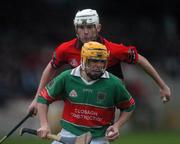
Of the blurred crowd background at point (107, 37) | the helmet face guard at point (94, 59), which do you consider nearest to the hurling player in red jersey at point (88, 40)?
the helmet face guard at point (94, 59)

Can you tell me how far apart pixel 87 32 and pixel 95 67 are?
3.53ft

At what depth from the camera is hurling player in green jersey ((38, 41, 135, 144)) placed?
353 inches

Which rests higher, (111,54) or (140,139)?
(111,54)

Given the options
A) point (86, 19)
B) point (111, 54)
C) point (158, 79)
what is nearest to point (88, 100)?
point (111, 54)

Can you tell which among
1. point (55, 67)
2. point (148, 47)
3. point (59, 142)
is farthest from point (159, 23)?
point (59, 142)

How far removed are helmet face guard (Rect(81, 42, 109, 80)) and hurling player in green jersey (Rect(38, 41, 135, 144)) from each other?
5cm

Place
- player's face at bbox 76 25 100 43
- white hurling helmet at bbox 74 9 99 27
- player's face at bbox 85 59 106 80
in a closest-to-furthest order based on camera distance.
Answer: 1. player's face at bbox 85 59 106 80
2. player's face at bbox 76 25 100 43
3. white hurling helmet at bbox 74 9 99 27

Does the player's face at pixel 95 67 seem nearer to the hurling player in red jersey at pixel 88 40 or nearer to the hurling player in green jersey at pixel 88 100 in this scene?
the hurling player in green jersey at pixel 88 100

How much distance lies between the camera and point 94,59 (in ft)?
28.5

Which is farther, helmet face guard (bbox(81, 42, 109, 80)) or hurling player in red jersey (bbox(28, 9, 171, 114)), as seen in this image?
hurling player in red jersey (bbox(28, 9, 171, 114))

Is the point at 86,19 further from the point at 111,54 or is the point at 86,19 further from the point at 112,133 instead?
the point at 112,133

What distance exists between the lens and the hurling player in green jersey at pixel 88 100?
353 inches

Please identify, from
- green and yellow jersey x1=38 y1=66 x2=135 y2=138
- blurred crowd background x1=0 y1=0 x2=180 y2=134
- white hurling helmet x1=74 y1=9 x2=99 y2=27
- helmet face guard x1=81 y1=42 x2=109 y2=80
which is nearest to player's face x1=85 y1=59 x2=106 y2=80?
helmet face guard x1=81 y1=42 x2=109 y2=80

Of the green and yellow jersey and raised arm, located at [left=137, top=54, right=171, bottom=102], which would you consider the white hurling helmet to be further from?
the green and yellow jersey
